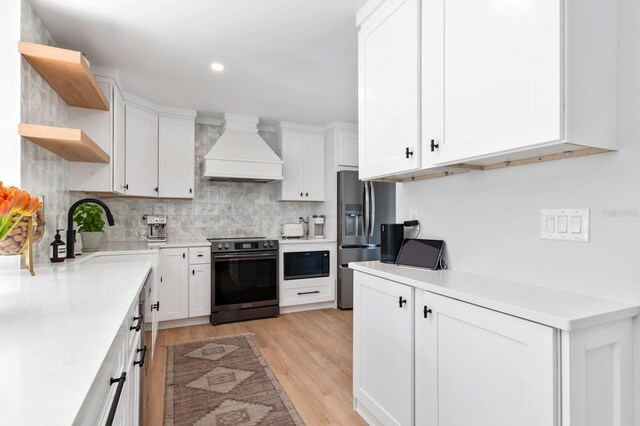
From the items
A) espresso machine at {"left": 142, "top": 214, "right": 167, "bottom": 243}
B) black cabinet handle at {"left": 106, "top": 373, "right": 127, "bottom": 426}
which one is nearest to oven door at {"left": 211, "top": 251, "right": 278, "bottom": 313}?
espresso machine at {"left": 142, "top": 214, "right": 167, "bottom": 243}

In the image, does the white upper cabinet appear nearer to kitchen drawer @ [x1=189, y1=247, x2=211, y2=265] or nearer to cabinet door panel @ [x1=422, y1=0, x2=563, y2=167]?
cabinet door panel @ [x1=422, y1=0, x2=563, y2=167]

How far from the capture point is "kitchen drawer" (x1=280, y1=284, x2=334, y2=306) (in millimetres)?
4145

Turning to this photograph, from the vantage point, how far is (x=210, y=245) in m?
3.77

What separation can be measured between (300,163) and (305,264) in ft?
4.31

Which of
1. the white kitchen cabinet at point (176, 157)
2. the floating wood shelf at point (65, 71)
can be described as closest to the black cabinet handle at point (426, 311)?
the floating wood shelf at point (65, 71)

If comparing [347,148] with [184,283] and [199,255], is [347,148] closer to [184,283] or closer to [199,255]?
[199,255]

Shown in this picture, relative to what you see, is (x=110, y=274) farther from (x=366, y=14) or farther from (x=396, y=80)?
(x=366, y=14)

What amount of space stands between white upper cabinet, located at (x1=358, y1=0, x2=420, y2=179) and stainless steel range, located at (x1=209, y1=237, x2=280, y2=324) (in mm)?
2203

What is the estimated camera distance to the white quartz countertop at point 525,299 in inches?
39.7

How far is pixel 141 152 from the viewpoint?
11.9 ft

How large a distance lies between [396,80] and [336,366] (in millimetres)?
2116

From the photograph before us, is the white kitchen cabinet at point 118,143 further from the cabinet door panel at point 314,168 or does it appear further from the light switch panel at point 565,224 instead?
the light switch panel at point 565,224

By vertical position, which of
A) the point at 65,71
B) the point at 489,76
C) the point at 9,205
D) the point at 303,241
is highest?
the point at 65,71

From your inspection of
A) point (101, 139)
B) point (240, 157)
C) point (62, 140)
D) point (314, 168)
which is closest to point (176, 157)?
point (240, 157)
